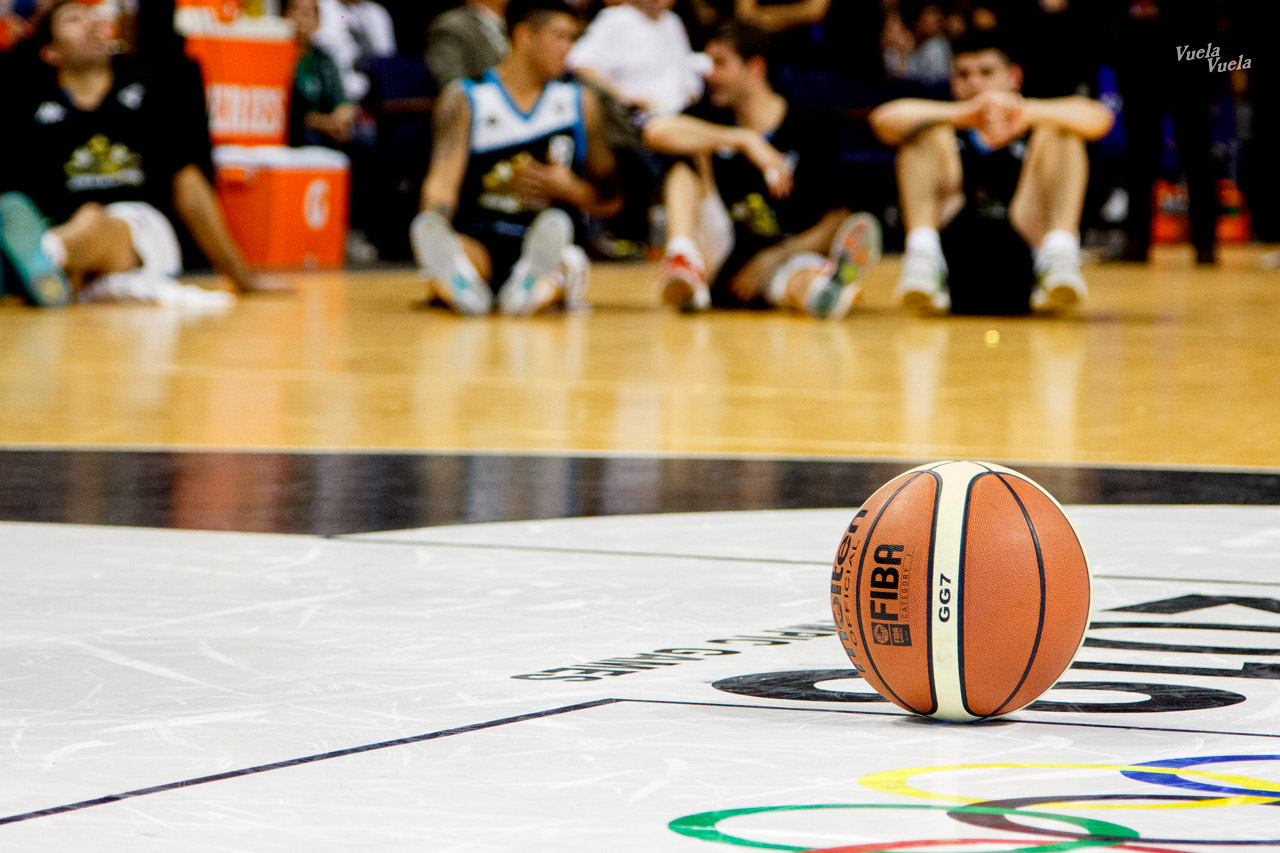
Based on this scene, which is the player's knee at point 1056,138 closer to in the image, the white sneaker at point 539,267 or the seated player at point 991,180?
the seated player at point 991,180

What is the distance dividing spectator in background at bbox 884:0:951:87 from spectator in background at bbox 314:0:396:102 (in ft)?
14.4

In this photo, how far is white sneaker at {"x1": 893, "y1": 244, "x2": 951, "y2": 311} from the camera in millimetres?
9500

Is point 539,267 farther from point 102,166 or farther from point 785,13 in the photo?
point 785,13

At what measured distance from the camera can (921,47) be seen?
55.1 ft

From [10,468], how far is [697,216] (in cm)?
586

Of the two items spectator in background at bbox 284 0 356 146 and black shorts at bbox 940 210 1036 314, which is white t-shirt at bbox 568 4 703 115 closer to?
spectator in background at bbox 284 0 356 146

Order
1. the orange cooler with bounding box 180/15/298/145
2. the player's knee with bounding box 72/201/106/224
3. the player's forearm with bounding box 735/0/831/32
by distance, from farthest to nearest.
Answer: the player's forearm with bounding box 735/0/831/32
the orange cooler with bounding box 180/15/298/145
the player's knee with bounding box 72/201/106/224

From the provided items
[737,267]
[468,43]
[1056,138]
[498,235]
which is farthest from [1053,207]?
[468,43]

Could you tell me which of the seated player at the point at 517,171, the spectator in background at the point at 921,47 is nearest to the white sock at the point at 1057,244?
the seated player at the point at 517,171

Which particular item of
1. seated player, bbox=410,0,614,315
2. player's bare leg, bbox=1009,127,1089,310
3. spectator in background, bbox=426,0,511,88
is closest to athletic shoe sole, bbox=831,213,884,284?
player's bare leg, bbox=1009,127,1089,310

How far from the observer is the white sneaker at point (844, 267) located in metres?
9.55

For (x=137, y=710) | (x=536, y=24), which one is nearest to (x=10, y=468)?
(x=137, y=710)

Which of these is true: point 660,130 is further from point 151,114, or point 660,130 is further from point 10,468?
point 10,468

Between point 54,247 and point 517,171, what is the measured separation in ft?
7.55
